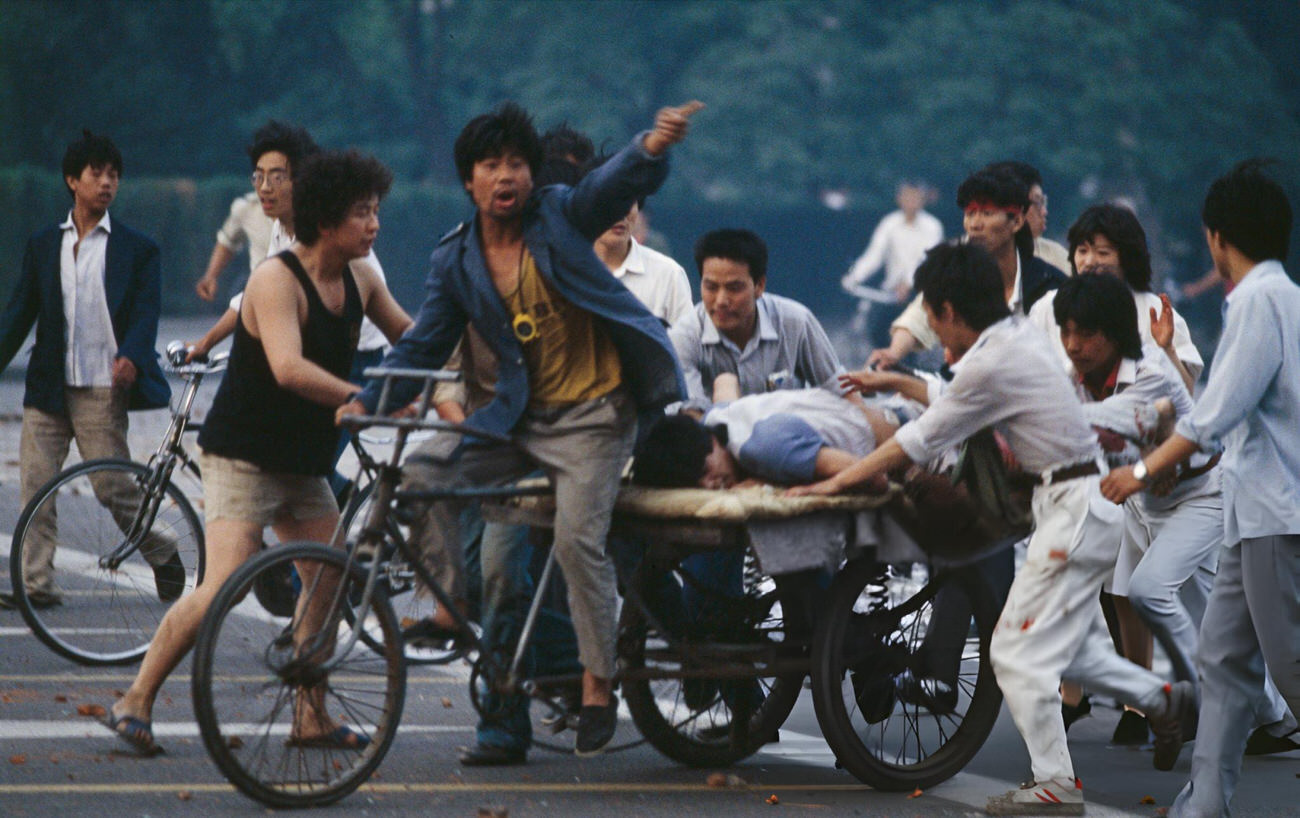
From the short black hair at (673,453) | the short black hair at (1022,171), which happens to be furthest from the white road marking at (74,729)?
the short black hair at (1022,171)

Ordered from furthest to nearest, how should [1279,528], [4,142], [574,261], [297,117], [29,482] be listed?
[297,117], [4,142], [29,482], [574,261], [1279,528]

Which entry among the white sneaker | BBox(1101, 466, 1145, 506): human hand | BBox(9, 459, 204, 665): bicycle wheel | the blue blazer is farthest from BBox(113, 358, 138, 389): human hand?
BBox(1101, 466, 1145, 506): human hand

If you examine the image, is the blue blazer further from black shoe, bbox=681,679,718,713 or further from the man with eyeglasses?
black shoe, bbox=681,679,718,713

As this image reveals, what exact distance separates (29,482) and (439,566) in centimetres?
355

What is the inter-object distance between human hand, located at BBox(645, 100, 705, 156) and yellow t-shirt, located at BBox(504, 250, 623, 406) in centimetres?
54

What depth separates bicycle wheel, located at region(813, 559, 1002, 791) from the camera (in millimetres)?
5918

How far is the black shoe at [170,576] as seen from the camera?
7.61 metres

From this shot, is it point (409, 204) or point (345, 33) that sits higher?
point (345, 33)

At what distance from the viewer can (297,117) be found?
35.5m

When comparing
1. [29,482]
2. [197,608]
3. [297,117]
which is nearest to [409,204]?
[297,117]

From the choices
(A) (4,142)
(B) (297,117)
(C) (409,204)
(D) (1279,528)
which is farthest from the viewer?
(B) (297,117)

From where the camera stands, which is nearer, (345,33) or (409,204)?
(409,204)

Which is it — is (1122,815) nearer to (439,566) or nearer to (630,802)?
(630,802)

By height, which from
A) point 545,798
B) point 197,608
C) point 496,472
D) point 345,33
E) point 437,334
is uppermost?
point 345,33
